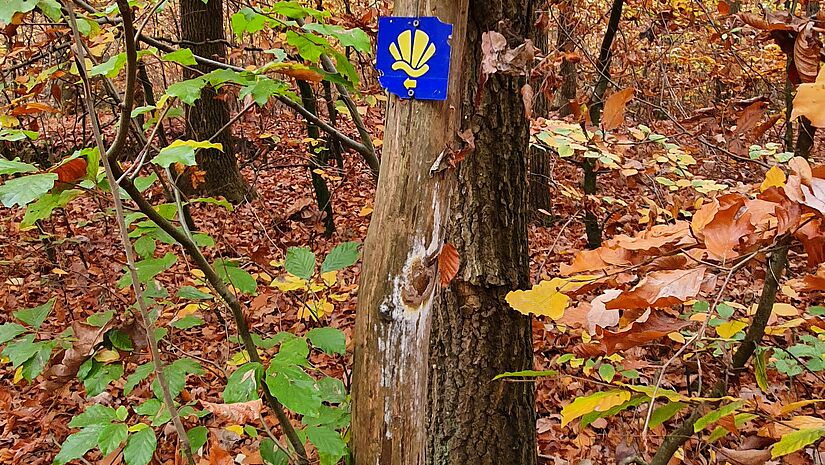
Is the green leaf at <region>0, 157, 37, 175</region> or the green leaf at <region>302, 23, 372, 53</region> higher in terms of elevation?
the green leaf at <region>302, 23, 372, 53</region>

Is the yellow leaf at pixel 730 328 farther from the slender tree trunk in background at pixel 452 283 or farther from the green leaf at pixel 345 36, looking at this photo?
the green leaf at pixel 345 36

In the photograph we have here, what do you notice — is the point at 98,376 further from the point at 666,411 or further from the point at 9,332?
the point at 666,411

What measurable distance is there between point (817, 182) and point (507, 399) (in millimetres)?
1630

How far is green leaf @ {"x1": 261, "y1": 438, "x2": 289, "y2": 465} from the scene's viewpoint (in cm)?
149

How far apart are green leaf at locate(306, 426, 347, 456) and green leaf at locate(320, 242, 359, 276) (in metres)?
0.49

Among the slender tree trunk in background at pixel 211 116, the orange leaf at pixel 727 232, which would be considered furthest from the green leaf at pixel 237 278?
the slender tree trunk in background at pixel 211 116

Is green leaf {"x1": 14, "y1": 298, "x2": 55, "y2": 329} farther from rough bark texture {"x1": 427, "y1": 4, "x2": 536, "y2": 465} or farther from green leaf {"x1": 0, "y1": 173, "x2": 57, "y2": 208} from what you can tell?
rough bark texture {"x1": 427, "y1": 4, "x2": 536, "y2": 465}

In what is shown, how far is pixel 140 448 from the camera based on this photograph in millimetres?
1282

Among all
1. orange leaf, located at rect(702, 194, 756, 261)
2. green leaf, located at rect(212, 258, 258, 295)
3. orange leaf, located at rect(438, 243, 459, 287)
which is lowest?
green leaf, located at rect(212, 258, 258, 295)

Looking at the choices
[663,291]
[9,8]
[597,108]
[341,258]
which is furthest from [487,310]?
[597,108]

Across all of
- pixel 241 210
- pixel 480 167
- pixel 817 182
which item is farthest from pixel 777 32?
pixel 241 210

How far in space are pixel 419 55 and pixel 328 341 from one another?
888 mm

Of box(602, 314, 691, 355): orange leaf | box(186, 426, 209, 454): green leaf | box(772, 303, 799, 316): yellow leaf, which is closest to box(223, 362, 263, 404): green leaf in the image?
box(186, 426, 209, 454): green leaf

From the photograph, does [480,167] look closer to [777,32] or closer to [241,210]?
[777,32]
